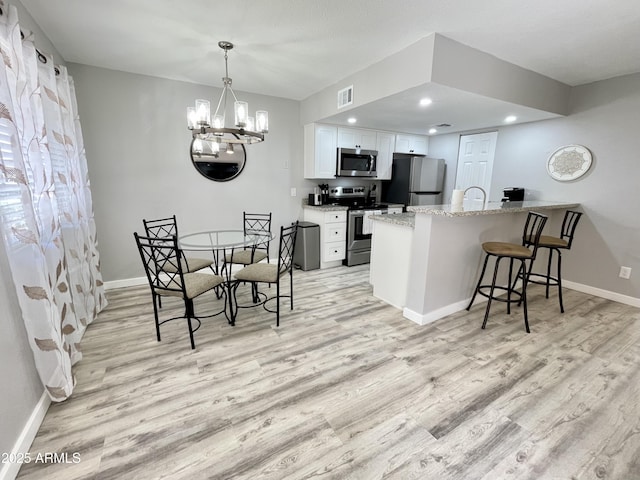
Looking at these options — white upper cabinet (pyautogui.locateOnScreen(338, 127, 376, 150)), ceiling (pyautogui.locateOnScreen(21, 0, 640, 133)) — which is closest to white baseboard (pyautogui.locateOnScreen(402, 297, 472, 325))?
ceiling (pyautogui.locateOnScreen(21, 0, 640, 133))

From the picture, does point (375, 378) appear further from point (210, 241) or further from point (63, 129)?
point (63, 129)

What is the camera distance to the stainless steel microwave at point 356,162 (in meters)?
4.32

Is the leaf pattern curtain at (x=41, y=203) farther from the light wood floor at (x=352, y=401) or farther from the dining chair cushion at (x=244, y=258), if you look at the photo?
the dining chair cushion at (x=244, y=258)

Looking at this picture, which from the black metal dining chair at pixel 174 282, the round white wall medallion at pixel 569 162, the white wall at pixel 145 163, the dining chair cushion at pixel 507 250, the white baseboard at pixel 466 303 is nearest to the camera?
the black metal dining chair at pixel 174 282

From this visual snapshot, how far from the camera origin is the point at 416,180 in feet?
15.3

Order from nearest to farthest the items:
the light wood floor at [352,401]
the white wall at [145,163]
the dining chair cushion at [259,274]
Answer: the light wood floor at [352,401] → the dining chair cushion at [259,274] → the white wall at [145,163]

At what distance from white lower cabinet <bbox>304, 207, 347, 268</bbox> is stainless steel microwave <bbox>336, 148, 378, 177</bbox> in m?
0.65

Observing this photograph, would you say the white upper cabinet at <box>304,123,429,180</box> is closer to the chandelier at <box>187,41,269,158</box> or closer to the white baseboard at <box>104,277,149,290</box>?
the chandelier at <box>187,41,269,158</box>

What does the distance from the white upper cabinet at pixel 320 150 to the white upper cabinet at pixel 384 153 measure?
2.75 feet

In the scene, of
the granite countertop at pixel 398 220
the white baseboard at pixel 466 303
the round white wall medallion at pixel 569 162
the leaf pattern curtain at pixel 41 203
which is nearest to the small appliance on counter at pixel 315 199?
the granite countertop at pixel 398 220

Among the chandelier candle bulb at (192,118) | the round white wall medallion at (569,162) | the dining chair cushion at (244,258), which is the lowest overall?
the dining chair cushion at (244,258)

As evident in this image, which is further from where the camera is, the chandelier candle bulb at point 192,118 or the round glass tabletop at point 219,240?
the round glass tabletop at point 219,240

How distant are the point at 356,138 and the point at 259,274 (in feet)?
9.36

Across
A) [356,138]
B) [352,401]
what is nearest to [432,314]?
[352,401]
